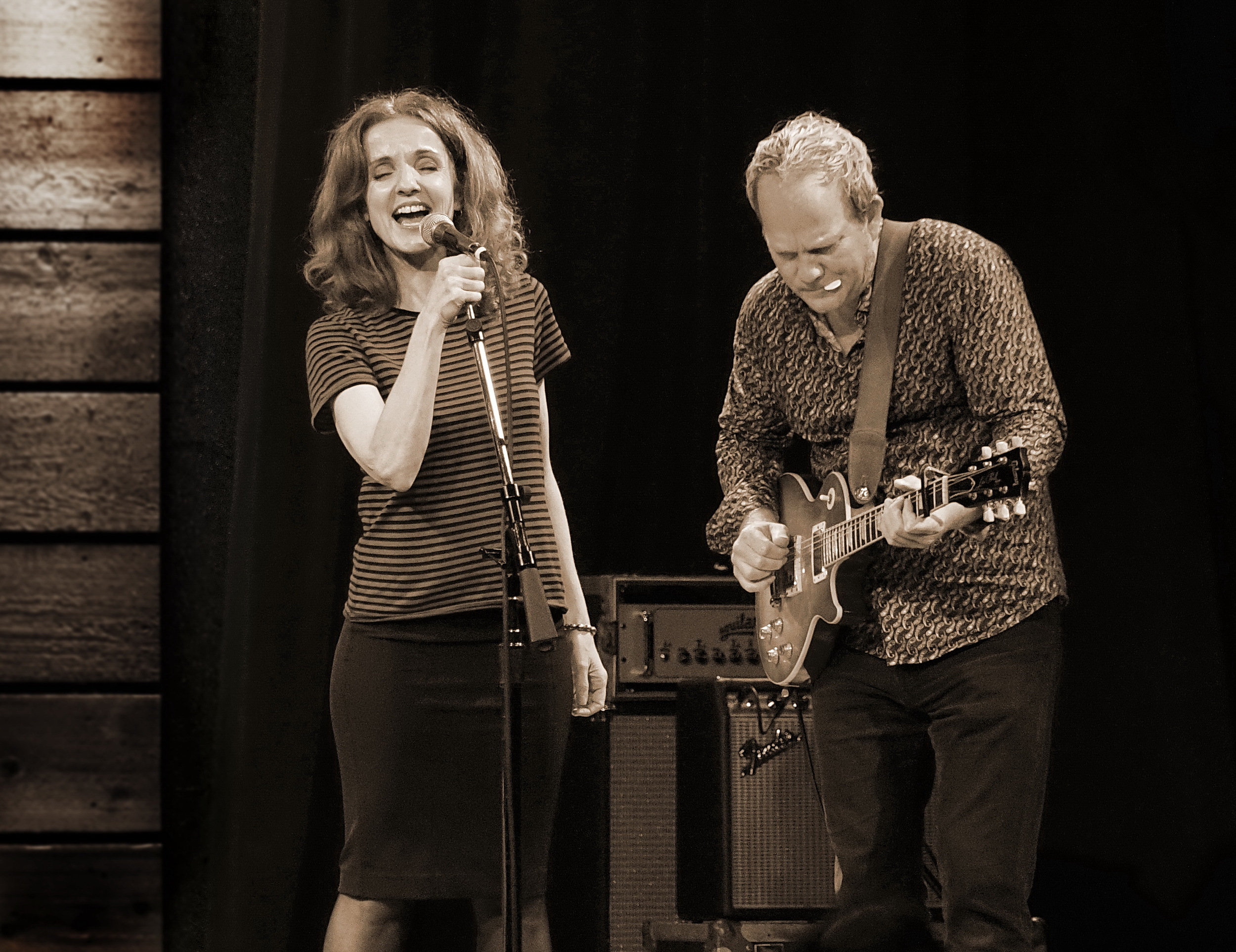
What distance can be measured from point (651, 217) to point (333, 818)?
1626mm

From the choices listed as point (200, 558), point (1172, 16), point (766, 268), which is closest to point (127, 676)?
point (200, 558)

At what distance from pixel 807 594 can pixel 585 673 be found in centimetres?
40

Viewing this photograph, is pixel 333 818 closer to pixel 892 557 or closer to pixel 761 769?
pixel 761 769

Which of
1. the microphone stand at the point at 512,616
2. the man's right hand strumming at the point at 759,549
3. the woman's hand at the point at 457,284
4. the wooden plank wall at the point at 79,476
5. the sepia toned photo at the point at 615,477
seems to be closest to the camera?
the microphone stand at the point at 512,616

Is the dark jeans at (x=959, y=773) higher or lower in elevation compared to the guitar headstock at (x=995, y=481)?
lower

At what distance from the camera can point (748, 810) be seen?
267cm

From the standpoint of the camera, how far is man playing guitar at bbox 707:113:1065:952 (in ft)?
6.18

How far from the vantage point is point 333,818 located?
2.82 metres

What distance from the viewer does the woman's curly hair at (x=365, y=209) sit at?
2.21 metres

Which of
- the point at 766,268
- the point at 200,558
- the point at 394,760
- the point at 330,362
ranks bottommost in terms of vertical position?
the point at 394,760

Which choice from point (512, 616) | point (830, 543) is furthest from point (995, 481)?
point (512, 616)

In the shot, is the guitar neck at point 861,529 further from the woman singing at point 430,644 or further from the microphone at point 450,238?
the microphone at point 450,238

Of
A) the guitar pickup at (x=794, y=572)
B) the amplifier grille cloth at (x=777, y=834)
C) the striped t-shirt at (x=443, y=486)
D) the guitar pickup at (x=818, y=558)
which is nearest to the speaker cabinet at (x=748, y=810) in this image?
the amplifier grille cloth at (x=777, y=834)

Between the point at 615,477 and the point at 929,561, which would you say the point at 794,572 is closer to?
the point at 929,561
